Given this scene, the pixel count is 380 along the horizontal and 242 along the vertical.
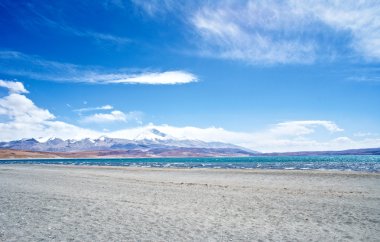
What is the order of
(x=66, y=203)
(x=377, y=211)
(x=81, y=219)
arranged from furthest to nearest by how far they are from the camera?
1. (x=66, y=203)
2. (x=377, y=211)
3. (x=81, y=219)

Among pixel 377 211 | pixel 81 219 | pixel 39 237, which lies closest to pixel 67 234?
pixel 39 237

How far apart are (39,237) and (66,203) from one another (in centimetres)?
622

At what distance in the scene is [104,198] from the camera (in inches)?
669

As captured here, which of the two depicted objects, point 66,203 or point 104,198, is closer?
point 66,203

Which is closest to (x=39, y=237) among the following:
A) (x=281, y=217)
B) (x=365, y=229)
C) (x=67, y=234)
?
(x=67, y=234)

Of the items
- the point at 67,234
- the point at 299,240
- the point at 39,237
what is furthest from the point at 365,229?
the point at 39,237

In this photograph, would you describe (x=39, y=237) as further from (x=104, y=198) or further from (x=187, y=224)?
(x=104, y=198)

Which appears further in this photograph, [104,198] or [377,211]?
[104,198]

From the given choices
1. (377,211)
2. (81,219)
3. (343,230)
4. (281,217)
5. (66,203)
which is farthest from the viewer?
(66,203)

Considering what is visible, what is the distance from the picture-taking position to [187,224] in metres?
11.0

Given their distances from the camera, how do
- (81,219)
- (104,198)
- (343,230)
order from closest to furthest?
(343,230) → (81,219) → (104,198)

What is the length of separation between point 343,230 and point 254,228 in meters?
3.02

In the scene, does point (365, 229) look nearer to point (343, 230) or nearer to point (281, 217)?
point (343, 230)

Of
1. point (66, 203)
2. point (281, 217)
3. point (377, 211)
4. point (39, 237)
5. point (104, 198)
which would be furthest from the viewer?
point (104, 198)
